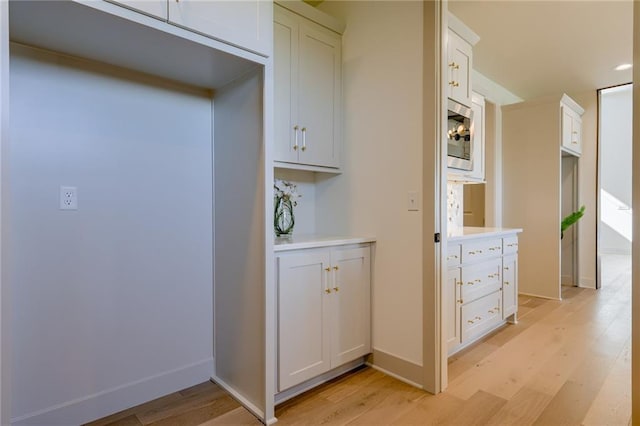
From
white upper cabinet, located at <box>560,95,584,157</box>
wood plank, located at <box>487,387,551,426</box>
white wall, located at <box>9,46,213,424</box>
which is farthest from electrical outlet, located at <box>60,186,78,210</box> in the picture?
white upper cabinet, located at <box>560,95,584,157</box>

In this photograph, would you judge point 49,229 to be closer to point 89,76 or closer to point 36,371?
point 36,371

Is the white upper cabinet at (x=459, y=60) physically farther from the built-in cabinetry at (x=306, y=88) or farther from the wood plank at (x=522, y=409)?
the wood plank at (x=522, y=409)

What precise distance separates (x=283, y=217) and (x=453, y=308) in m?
1.38

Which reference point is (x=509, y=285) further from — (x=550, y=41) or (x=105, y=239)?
(x=105, y=239)

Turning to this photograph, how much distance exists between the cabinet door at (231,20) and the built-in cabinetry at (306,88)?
0.45m

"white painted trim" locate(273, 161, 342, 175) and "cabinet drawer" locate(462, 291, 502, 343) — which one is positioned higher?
"white painted trim" locate(273, 161, 342, 175)

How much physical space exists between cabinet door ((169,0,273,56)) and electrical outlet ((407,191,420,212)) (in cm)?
116

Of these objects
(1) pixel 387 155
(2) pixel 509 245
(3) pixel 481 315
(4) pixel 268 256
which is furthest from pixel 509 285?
(4) pixel 268 256

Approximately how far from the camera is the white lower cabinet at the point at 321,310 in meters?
1.95

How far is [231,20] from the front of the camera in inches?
65.4

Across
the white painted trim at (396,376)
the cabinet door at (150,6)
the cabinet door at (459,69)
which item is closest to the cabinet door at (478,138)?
the cabinet door at (459,69)

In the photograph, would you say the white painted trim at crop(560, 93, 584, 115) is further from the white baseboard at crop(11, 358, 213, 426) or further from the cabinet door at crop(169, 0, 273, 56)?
the white baseboard at crop(11, 358, 213, 426)

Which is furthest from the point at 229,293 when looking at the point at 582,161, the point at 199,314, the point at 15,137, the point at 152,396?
the point at 582,161

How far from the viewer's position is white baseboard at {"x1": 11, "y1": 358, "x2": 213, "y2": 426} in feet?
5.54
